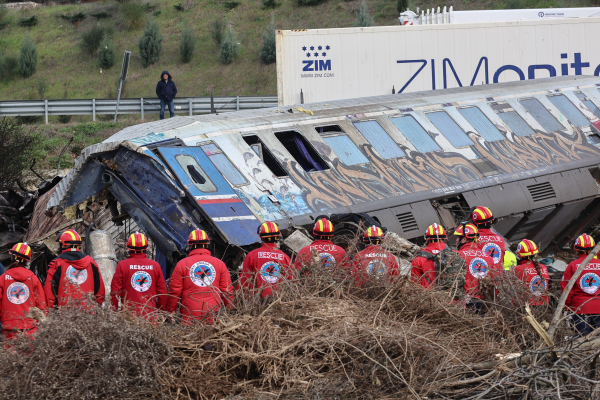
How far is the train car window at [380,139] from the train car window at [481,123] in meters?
2.28

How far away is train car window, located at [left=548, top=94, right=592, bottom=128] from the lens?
603 inches

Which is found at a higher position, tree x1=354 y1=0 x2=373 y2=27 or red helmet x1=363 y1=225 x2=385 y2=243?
red helmet x1=363 y1=225 x2=385 y2=243

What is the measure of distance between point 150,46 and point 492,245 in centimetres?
3911

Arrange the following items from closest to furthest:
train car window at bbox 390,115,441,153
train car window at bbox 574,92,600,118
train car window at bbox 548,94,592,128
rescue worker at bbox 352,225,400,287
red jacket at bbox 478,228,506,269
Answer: rescue worker at bbox 352,225,400,287, red jacket at bbox 478,228,506,269, train car window at bbox 390,115,441,153, train car window at bbox 548,94,592,128, train car window at bbox 574,92,600,118

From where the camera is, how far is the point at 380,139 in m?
12.8

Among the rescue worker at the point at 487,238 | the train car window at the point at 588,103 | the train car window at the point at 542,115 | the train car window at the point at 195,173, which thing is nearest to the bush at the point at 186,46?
the train car window at the point at 588,103

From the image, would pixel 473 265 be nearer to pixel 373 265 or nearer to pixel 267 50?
pixel 373 265

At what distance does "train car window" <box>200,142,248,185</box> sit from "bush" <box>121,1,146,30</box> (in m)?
41.8

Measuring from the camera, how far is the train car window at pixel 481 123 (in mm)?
14031

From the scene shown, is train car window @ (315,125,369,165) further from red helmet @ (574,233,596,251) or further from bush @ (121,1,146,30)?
bush @ (121,1,146,30)

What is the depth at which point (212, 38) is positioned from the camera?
47500 millimetres

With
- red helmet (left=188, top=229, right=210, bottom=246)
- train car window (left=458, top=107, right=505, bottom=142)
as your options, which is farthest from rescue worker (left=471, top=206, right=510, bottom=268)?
train car window (left=458, top=107, right=505, bottom=142)

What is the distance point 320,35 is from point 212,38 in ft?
89.1

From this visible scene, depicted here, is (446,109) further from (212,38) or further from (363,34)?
(212,38)
